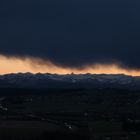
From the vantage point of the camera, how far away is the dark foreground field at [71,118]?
2707 inches

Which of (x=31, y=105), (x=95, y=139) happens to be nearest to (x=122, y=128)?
(x=95, y=139)

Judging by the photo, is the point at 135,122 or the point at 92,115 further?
the point at 92,115

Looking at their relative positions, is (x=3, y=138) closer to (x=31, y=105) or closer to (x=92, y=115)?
(x=92, y=115)

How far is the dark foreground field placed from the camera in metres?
68.8

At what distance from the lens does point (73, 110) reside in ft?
398

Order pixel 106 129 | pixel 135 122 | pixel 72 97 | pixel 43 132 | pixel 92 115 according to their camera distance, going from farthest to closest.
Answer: pixel 72 97, pixel 92 115, pixel 135 122, pixel 106 129, pixel 43 132

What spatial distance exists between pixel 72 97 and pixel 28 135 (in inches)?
3749

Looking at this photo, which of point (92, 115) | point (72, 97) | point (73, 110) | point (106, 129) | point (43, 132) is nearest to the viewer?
point (43, 132)

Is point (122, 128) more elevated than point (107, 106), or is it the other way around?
point (107, 106)

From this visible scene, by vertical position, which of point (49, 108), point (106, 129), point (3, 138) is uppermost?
point (49, 108)

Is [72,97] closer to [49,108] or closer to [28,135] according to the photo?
[49,108]

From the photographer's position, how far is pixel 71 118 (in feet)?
338

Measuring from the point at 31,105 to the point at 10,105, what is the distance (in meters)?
6.38

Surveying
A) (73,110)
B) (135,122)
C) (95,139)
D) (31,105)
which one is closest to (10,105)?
(31,105)
